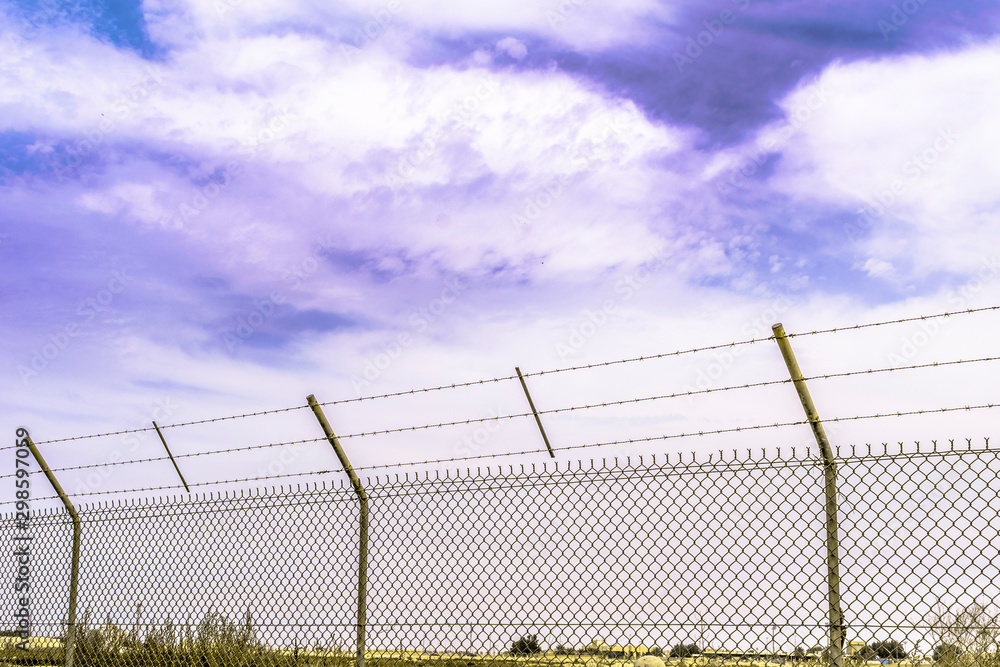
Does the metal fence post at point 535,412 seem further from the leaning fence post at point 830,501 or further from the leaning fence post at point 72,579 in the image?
the leaning fence post at point 72,579

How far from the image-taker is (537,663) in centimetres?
487

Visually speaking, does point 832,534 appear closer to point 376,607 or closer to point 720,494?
point 720,494

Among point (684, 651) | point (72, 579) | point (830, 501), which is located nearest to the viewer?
point (830, 501)

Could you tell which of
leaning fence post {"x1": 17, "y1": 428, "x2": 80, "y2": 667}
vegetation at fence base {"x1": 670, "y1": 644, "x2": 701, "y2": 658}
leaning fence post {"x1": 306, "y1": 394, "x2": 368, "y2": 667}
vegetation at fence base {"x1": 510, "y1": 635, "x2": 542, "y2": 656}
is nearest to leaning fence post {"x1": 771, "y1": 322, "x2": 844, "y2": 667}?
vegetation at fence base {"x1": 670, "y1": 644, "x2": 701, "y2": 658}

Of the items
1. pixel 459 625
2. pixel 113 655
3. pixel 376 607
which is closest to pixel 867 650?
pixel 459 625

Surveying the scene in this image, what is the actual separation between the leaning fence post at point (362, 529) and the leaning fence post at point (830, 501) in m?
2.62

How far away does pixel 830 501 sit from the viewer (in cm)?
427

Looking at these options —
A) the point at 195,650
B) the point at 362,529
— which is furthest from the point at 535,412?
the point at 195,650

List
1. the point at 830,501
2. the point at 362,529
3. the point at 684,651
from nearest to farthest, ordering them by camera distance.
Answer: the point at 830,501
the point at 684,651
the point at 362,529

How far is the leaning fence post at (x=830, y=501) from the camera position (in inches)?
162

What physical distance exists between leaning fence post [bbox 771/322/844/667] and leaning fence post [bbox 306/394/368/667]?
2.62 metres

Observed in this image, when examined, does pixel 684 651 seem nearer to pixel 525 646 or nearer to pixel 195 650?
pixel 525 646

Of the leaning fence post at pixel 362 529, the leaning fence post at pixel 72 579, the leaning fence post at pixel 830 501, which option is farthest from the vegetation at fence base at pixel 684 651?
the leaning fence post at pixel 72 579

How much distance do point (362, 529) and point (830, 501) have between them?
2717mm
